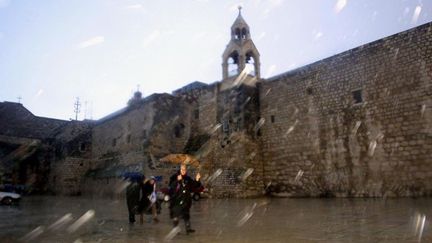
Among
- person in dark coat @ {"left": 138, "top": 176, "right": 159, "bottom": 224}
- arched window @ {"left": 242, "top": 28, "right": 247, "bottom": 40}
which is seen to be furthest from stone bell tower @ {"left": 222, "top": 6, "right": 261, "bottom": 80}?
person in dark coat @ {"left": 138, "top": 176, "right": 159, "bottom": 224}

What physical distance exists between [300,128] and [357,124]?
128 inches

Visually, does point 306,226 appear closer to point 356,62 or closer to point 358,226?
point 358,226

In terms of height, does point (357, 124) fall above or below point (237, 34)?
below

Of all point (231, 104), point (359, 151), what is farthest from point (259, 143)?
point (359, 151)

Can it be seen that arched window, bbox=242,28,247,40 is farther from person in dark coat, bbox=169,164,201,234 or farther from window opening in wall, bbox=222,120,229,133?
person in dark coat, bbox=169,164,201,234

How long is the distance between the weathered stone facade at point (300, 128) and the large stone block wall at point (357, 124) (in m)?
0.05

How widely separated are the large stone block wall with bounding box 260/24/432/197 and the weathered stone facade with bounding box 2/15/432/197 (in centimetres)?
5

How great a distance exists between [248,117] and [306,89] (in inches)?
162

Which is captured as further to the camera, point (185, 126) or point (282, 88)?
point (185, 126)

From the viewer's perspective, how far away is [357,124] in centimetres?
1647

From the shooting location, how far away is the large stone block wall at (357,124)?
14.5 meters

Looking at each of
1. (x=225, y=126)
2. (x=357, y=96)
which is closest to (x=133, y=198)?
(x=357, y=96)

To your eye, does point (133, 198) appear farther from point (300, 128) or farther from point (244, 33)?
point (244, 33)

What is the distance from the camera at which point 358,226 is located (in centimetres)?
660
